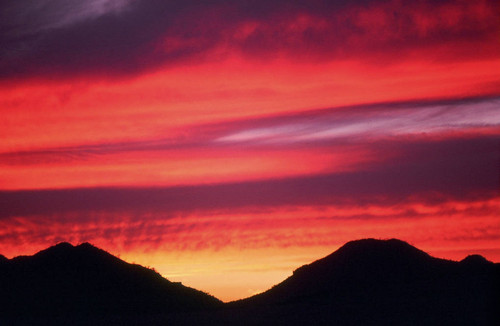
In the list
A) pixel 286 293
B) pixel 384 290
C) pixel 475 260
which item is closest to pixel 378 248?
pixel 475 260

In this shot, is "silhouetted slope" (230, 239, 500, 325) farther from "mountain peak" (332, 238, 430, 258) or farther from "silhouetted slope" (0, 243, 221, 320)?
"silhouetted slope" (0, 243, 221, 320)

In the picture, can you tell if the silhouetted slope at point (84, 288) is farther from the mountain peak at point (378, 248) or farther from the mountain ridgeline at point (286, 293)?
the mountain peak at point (378, 248)

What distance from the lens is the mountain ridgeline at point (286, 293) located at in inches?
1587

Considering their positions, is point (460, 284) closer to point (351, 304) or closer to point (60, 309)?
point (351, 304)

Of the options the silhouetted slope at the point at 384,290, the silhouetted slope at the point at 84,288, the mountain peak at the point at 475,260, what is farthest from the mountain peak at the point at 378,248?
the silhouetted slope at the point at 84,288

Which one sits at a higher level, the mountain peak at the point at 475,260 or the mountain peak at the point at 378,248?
the mountain peak at the point at 378,248

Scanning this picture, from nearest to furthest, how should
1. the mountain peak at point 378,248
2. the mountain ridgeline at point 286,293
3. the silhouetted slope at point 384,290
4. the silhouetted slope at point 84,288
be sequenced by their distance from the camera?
the silhouetted slope at point 384,290
the mountain ridgeline at point 286,293
the silhouetted slope at point 84,288
the mountain peak at point 378,248

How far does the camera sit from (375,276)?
5031 cm

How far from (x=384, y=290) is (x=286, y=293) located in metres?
9.31

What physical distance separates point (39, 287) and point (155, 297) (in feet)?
26.9

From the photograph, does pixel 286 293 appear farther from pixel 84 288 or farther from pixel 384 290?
pixel 84 288

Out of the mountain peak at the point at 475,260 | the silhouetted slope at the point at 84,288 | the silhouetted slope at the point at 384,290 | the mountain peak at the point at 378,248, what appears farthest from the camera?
the mountain peak at the point at 378,248

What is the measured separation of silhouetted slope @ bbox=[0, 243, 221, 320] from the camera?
49656 millimetres

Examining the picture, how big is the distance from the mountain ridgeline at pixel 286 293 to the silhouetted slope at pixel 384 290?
0.20ft
